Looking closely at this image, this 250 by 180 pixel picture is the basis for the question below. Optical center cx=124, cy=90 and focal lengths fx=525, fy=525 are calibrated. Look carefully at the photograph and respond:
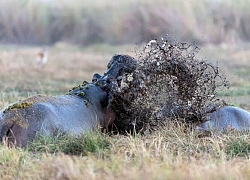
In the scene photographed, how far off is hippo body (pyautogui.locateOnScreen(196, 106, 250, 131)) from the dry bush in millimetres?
282

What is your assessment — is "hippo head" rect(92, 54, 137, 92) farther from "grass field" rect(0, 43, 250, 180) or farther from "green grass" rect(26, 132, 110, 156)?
"green grass" rect(26, 132, 110, 156)

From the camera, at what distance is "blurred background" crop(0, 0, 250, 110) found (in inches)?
551

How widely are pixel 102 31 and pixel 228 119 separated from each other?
13474mm

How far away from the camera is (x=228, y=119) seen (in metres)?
6.30

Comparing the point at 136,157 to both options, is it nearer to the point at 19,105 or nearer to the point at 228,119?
the point at 19,105

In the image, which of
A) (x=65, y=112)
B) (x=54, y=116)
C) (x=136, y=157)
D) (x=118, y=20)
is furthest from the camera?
(x=118, y=20)

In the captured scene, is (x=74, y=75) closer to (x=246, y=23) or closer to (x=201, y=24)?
(x=201, y=24)

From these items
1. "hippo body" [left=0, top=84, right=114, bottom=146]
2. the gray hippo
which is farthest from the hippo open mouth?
"hippo body" [left=0, top=84, right=114, bottom=146]

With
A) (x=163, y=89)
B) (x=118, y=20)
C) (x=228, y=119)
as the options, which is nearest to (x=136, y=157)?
(x=163, y=89)

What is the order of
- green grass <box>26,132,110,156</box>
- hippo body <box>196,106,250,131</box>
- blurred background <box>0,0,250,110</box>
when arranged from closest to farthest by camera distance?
green grass <box>26,132,110,156</box> → hippo body <box>196,106,250,131</box> → blurred background <box>0,0,250,110</box>

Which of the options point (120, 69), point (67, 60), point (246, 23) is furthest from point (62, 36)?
point (120, 69)

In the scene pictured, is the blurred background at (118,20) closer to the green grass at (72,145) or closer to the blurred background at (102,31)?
the blurred background at (102,31)

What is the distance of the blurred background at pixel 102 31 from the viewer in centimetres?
1400

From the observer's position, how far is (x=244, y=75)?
12.1m
